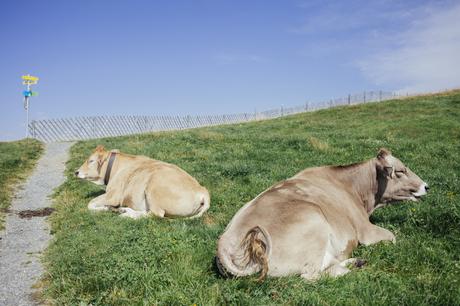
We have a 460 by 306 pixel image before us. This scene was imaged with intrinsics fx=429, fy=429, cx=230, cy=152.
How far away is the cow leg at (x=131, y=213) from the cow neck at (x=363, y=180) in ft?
13.7

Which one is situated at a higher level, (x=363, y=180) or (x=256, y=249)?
(x=363, y=180)

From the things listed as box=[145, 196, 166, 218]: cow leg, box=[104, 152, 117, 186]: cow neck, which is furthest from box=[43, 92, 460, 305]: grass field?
box=[104, 152, 117, 186]: cow neck

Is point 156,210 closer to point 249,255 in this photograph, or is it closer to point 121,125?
point 249,255

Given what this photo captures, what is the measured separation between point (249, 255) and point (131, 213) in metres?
4.72

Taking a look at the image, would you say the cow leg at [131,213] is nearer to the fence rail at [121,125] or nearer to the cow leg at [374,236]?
the cow leg at [374,236]

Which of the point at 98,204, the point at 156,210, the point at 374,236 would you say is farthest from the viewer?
the point at 98,204

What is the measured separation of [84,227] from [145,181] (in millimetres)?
1750

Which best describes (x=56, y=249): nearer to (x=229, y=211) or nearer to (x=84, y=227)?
(x=84, y=227)

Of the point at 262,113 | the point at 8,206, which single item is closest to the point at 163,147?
the point at 8,206

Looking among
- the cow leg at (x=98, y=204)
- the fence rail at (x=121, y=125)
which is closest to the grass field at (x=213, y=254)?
the cow leg at (x=98, y=204)

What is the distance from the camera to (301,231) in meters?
5.50

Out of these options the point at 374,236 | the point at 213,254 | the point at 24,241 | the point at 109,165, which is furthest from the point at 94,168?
the point at 374,236

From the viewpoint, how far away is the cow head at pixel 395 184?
8039 mm

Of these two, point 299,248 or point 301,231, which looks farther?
point 301,231
